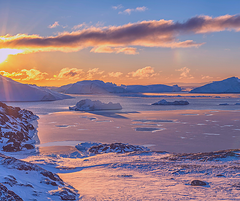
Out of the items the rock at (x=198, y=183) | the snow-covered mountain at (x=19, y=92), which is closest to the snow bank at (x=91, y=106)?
the rock at (x=198, y=183)

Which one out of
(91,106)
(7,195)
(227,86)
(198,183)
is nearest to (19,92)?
(91,106)

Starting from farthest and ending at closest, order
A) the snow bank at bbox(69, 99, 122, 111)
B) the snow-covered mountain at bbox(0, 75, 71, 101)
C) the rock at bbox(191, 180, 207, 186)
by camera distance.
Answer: the snow-covered mountain at bbox(0, 75, 71, 101) < the snow bank at bbox(69, 99, 122, 111) < the rock at bbox(191, 180, 207, 186)

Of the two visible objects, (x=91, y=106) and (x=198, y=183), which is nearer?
(x=198, y=183)

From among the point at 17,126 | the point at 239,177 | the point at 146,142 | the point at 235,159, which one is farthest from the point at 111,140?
the point at 239,177

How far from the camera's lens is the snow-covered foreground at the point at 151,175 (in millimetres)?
3305

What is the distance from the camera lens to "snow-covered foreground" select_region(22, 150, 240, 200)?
3.30 m

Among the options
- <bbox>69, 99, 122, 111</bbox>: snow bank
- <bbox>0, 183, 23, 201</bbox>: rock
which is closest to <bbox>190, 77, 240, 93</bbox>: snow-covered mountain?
<bbox>69, 99, 122, 111</bbox>: snow bank

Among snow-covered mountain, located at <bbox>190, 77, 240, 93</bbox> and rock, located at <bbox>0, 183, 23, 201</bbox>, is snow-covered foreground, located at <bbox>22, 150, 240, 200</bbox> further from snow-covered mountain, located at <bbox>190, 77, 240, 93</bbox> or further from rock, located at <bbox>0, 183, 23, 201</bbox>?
snow-covered mountain, located at <bbox>190, 77, 240, 93</bbox>

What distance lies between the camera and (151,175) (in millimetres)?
4344

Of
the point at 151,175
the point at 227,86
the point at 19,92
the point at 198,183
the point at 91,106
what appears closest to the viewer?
the point at 198,183

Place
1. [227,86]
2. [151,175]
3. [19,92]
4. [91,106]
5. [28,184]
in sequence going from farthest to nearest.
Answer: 1. [227,86]
2. [19,92]
3. [91,106]
4. [151,175]
5. [28,184]

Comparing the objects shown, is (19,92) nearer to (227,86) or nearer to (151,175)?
(151,175)

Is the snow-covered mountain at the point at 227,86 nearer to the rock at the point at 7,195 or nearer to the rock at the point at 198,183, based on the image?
the rock at the point at 198,183

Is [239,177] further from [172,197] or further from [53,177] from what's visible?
[53,177]
